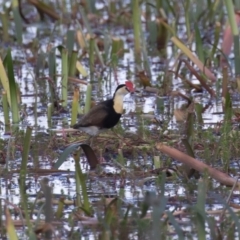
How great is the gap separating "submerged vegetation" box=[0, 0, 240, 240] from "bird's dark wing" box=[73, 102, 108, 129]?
0.16 meters

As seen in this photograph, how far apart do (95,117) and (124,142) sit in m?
0.29

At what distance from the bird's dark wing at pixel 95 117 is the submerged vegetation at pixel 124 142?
156 millimetres

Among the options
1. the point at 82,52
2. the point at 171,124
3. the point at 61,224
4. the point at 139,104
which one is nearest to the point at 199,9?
the point at 82,52

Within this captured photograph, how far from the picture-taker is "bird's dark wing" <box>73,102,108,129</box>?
6.61 m

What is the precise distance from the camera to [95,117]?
6.66m

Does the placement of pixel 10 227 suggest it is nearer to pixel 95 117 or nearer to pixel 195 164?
pixel 195 164

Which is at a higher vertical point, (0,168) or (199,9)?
(199,9)

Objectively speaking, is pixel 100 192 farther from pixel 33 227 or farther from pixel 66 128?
pixel 66 128

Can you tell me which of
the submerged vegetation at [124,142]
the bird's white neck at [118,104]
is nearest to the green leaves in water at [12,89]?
the submerged vegetation at [124,142]

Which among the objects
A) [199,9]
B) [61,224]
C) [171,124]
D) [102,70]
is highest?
[199,9]

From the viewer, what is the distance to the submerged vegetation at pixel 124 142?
455 centimetres

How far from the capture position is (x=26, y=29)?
11.7m

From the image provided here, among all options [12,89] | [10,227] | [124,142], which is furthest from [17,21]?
[10,227]

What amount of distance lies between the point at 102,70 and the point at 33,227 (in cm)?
467
